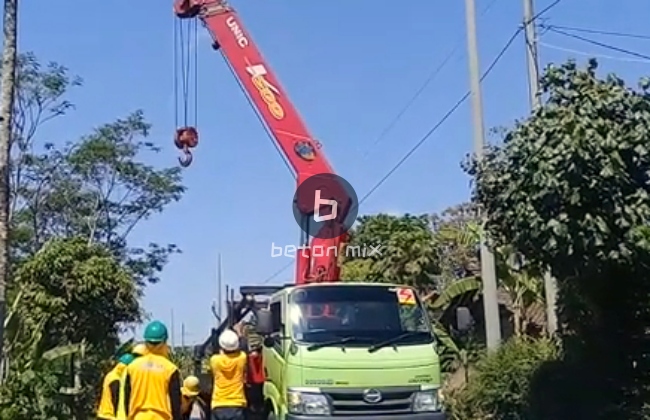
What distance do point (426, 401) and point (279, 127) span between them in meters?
8.52

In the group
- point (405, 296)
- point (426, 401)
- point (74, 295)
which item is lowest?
point (426, 401)

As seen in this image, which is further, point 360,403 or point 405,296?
point 405,296

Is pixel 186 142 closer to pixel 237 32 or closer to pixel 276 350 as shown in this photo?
pixel 237 32

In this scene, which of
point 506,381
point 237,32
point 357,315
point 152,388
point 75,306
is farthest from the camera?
point 75,306

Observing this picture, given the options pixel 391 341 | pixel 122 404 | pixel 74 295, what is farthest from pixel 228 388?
A: pixel 74 295

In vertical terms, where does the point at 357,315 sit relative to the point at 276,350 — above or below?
above

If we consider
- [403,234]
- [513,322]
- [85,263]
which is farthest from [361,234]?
[85,263]

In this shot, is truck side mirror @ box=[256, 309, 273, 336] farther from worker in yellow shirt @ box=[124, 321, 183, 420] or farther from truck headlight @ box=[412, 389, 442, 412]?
worker in yellow shirt @ box=[124, 321, 183, 420]

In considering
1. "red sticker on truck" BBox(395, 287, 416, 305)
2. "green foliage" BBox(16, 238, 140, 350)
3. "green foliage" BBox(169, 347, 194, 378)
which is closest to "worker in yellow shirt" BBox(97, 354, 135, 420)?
"red sticker on truck" BBox(395, 287, 416, 305)

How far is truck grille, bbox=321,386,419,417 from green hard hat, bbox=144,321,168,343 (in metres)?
3.12

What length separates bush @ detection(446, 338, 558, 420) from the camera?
15.1m

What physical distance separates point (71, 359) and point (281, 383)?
9.25 metres

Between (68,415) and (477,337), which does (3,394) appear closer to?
(68,415)

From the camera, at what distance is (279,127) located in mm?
19453
